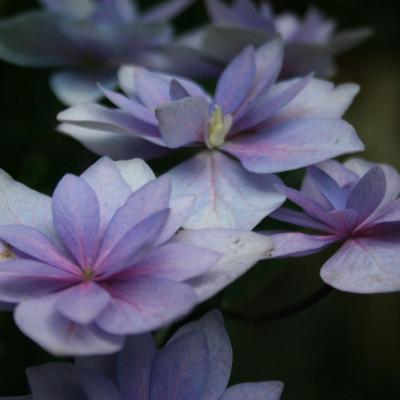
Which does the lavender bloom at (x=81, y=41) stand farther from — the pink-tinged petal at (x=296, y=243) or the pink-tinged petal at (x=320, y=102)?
the pink-tinged petal at (x=296, y=243)

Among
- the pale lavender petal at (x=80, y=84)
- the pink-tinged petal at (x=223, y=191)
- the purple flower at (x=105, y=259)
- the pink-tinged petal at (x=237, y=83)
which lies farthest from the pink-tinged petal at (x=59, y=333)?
the pale lavender petal at (x=80, y=84)

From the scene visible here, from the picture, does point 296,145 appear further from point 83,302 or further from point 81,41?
point 81,41

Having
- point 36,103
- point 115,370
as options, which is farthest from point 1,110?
point 115,370

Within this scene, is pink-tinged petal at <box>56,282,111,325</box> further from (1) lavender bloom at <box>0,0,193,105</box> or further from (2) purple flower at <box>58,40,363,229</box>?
(1) lavender bloom at <box>0,0,193,105</box>

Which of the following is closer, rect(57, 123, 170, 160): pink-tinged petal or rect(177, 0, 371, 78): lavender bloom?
rect(57, 123, 170, 160): pink-tinged petal

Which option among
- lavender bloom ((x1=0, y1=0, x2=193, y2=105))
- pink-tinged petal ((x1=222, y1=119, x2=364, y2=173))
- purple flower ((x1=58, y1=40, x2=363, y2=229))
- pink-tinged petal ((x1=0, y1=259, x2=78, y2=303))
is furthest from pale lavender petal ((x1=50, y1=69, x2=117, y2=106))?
pink-tinged petal ((x1=0, y1=259, x2=78, y2=303))

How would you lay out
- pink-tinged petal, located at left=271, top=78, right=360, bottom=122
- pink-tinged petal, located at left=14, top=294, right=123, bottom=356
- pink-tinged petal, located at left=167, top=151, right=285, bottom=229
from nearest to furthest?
pink-tinged petal, located at left=14, top=294, right=123, bottom=356 < pink-tinged petal, located at left=167, top=151, right=285, bottom=229 < pink-tinged petal, located at left=271, top=78, right=360, bottom=122

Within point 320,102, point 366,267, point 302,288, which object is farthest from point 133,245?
point 302,288
